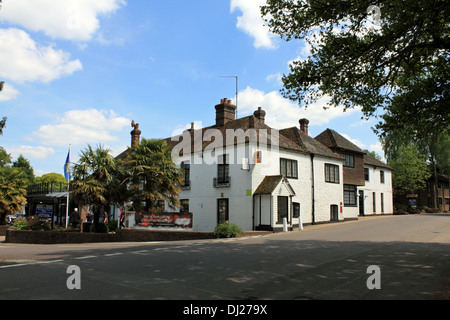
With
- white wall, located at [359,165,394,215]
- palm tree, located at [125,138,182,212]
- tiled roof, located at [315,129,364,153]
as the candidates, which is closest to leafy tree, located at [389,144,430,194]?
white wall, located at [359,165,394,215]

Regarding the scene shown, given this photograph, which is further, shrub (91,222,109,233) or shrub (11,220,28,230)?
shrub (11,220,28,230)

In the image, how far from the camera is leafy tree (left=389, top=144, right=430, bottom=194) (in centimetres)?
5291

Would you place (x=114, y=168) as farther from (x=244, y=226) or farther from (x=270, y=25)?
(x=270, y=25)

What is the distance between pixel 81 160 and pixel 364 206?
3282cm

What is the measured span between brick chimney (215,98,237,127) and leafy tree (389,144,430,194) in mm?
34373

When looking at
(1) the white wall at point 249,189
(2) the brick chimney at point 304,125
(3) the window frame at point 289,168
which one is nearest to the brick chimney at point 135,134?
(1) the white wall at point 249,189

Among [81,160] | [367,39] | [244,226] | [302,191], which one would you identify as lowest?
[244,226]

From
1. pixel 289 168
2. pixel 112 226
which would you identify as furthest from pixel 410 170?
pixel 112 226

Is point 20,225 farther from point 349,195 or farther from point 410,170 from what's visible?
point 410,170

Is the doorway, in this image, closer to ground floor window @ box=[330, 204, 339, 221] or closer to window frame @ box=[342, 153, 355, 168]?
window frame @ box=[342, 153, 355, 168]

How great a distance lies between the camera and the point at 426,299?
642cm

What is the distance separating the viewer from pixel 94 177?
2462 cm

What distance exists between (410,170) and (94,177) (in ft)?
152
